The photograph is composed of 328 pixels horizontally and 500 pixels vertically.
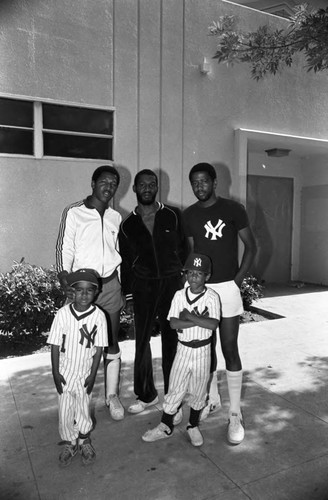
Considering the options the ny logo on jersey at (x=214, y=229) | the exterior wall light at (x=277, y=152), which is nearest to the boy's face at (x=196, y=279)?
the ny logo on jersey at (x=214, y=229)

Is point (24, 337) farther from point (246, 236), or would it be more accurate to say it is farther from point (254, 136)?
point (254, 136)

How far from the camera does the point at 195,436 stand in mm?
3123

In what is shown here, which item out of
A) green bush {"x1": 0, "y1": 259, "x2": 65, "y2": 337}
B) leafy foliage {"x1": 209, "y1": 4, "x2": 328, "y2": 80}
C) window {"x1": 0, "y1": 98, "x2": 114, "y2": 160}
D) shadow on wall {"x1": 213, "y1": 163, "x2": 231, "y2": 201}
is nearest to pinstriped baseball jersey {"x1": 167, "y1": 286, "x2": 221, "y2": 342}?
leafy foliage {"x1": 209, "y1": 4, "x2": 328, "y2": 80}

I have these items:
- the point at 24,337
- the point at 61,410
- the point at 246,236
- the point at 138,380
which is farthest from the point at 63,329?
the point at 24,337

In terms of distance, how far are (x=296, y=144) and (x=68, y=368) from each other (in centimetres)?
795

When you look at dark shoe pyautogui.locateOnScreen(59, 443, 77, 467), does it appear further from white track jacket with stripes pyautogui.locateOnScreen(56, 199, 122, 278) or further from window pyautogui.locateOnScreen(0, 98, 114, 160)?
window pyautogui.locateOnScreen(0, 98, 114, 160)

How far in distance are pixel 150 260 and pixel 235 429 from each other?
1.46 m

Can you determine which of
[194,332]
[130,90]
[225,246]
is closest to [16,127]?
[130,90]

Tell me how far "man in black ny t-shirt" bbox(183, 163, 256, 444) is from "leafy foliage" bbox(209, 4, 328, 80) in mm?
1825

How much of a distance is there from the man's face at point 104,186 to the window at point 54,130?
12.7 feet

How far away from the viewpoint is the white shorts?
3.17 meters

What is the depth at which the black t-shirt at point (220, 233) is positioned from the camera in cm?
316

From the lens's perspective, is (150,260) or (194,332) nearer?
(194,332)

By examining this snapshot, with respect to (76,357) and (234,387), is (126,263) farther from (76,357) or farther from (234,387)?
(234,387)
